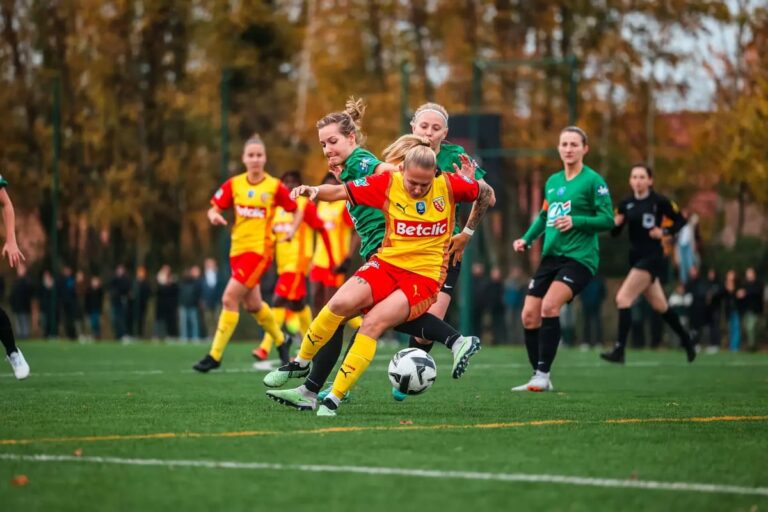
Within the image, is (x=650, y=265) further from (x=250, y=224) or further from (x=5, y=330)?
(x=5, y=330)

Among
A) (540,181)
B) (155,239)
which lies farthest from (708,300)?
(155,239)

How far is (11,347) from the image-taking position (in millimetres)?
11406

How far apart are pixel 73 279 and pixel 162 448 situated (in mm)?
25423

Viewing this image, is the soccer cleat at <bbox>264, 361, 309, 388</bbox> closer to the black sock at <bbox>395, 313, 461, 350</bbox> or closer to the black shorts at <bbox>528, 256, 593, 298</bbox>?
the black sock at <bbox>395, 313, 461, 350</bbox>

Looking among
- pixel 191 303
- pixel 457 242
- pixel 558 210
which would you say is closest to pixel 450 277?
pixel 457 242

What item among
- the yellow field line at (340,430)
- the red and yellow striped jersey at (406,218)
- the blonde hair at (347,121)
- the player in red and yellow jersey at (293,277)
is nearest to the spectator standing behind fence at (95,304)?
the player in red and yellow jersey at (293,277)

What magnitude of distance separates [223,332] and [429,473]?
797cm

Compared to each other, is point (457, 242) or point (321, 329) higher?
point (457, 242)

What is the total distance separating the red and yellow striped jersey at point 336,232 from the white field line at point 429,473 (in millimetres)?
11598

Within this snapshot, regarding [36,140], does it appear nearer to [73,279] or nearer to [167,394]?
[73,279]

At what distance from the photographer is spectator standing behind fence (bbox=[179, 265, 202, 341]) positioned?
99.2ft

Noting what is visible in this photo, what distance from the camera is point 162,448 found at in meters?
7.09

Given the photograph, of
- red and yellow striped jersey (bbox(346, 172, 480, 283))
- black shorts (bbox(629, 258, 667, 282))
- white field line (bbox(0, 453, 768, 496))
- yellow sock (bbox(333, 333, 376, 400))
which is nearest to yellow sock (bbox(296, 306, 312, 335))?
black shorts (bbox(629, 258, 667, 282))

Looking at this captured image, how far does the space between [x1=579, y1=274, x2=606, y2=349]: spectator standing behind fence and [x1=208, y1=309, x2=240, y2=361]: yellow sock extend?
45.3 feet
